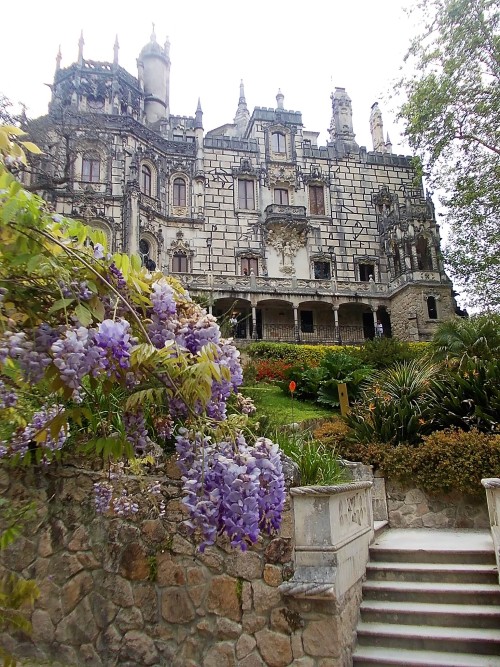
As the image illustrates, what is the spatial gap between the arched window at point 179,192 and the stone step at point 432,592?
30634mm

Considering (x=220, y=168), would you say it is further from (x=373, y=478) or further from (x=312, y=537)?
(x=312, y=537)

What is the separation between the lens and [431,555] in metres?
6.68

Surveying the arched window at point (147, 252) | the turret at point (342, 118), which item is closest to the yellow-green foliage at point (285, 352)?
the arched window at point (147, 252)

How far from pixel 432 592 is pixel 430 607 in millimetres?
204

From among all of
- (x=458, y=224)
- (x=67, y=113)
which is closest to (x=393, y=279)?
(x=458, y=224)

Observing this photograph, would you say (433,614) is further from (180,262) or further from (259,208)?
(259,208)

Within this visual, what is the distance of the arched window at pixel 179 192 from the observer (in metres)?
34.2

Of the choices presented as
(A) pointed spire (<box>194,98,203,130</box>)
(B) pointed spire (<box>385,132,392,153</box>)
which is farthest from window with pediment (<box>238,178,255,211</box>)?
(B) pointed spire (<box>385,132,392,153</box>)

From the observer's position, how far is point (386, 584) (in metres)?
6.32

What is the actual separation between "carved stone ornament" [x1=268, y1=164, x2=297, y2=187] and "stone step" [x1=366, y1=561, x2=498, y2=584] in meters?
32.1

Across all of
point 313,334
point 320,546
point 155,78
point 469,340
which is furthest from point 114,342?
point 155,78

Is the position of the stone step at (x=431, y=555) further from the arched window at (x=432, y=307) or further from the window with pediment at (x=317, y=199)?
the window with pediment at (x=317, y=199)

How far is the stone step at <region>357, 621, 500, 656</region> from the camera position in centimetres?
538

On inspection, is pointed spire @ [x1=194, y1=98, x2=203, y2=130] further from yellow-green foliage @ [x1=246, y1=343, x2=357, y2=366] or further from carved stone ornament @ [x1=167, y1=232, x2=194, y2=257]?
yellow-green foliage @ [x1=246, y1=343, x2=357, y2=366]
